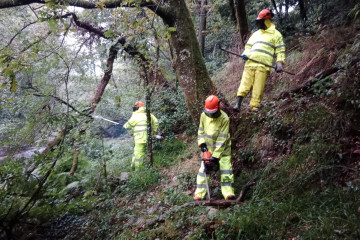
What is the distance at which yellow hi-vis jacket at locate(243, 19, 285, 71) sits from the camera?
4.80 m

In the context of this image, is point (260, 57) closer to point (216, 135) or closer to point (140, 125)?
point (216, 135)

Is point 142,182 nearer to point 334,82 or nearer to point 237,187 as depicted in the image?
point 237,187

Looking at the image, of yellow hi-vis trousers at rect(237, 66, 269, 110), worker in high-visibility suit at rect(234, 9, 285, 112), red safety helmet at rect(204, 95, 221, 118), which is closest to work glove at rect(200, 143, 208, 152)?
red safety helmet at rect(204, 95, 221, 118)

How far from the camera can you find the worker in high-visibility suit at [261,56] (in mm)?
4797

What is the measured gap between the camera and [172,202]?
4312 millimetres

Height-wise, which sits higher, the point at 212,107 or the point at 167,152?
the point at 212,107

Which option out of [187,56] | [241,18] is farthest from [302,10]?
[187,56]

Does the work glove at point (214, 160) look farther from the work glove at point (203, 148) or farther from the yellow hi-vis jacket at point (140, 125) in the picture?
the yellow hi-vis jacket at point (140, 125)

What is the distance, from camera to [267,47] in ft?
15.9

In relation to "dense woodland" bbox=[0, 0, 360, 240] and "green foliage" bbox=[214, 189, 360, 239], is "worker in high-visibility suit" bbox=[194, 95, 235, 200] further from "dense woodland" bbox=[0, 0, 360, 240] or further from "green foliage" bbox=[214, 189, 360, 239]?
"green foliage" bbox=[214, 189, 360, 239]

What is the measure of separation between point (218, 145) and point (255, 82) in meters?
1.64

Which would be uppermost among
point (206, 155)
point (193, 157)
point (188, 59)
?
point (188, 59)

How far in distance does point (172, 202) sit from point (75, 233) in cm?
176

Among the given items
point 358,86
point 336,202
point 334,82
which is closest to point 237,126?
point 334,82
